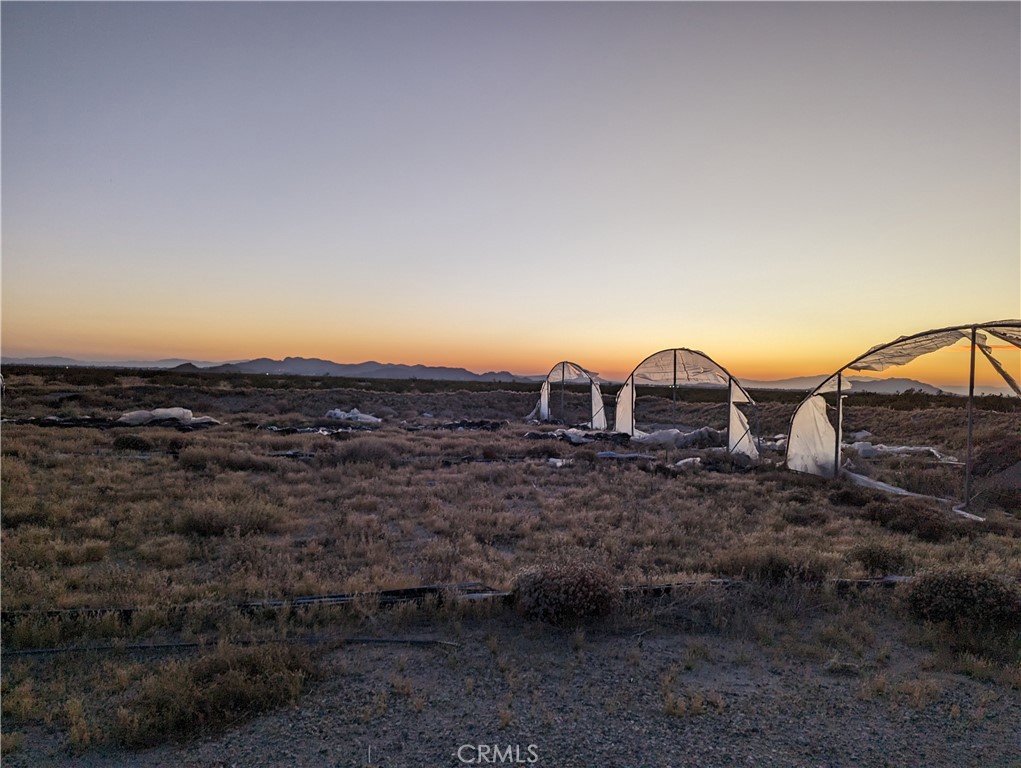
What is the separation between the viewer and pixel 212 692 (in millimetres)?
4406

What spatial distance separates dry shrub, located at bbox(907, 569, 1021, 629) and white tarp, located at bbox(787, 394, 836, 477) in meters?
8.86

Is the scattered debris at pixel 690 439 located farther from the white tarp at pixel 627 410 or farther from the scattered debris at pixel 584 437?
the white tarp at pixel 627 410

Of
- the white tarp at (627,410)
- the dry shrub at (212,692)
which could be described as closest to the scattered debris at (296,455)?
the dry shrub at (212,692)

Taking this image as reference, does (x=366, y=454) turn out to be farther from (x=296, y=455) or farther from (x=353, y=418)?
(x=353, y=418)

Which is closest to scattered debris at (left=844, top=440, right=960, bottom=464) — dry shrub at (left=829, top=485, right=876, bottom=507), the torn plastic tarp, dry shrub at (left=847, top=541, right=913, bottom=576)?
dry shrub at (left=829, top=485, right=876, bottom=507)

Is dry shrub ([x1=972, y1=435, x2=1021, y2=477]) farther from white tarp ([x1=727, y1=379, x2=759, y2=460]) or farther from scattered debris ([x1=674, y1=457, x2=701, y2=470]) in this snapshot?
scattered debris ([x1=674, y1=457, x2=701, y2=470])

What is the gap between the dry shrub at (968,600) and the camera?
5.82m

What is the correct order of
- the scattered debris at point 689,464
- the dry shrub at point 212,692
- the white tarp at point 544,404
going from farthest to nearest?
the white tarp at point 544,404
the scattered debris at point 689,464
the dry shrub at point 212,692

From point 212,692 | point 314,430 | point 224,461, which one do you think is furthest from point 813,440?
point 314,430

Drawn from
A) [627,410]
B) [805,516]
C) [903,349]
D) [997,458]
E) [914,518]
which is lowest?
[805,516]

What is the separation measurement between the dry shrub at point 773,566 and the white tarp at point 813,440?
8.01m

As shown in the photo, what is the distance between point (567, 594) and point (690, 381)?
16896mm

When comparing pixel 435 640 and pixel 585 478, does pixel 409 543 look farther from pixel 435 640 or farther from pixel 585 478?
pixel 585 478

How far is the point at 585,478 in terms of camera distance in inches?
556
